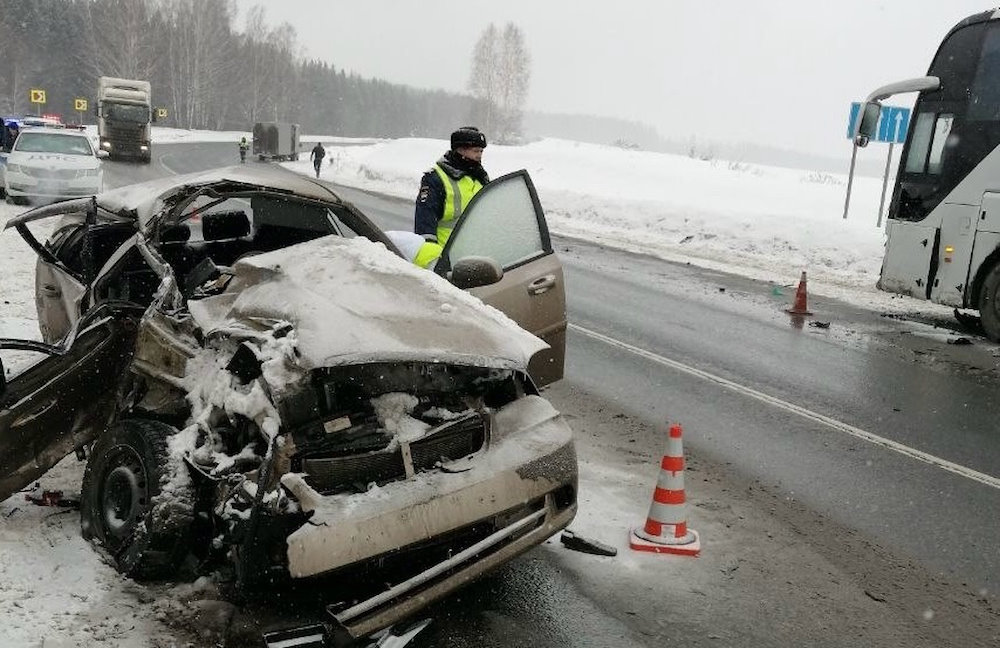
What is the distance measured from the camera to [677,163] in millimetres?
48031

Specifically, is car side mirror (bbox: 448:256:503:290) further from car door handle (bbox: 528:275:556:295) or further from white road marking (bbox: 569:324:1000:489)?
white road marking (bbox: 569:324:1000:489)

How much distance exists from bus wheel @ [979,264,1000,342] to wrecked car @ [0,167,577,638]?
849cm

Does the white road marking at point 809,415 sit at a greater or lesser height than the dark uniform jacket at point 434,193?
lesser

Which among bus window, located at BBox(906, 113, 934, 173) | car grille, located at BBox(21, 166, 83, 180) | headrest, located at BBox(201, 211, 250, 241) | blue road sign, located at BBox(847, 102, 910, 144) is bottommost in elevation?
car grille, located at BBox(21, 166, 83, 180)

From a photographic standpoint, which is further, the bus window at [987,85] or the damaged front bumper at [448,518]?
the bus window at [987,85]

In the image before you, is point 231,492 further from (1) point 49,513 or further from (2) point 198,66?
(2) point 198,66

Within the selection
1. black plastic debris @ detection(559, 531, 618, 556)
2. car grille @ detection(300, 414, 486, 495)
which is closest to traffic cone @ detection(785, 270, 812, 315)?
black plastic debris @ detection(559, 531, 618, 556)

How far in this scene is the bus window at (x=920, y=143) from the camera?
1142 centimetres

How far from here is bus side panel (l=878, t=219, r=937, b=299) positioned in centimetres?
1134

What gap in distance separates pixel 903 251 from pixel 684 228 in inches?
452

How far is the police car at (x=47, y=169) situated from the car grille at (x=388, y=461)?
62.0 feet

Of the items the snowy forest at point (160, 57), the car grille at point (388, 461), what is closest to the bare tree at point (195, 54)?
the snowy forest at point (160, 57)

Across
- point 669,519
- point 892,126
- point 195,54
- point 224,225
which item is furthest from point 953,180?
point 195,54

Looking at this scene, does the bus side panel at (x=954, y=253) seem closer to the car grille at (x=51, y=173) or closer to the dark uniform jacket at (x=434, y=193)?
the dark uniform jacket at (x=434, y=193)
